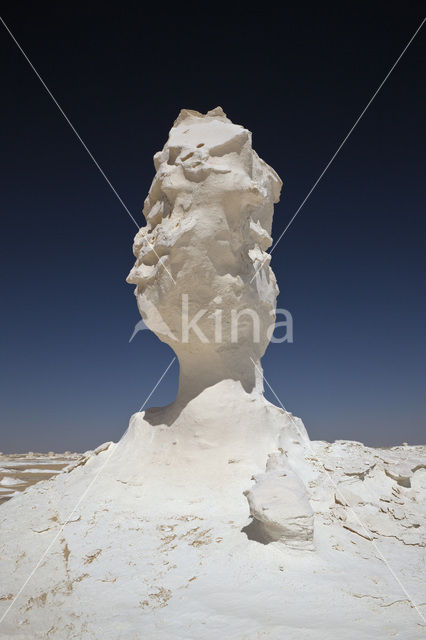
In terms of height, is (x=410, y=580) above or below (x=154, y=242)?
below

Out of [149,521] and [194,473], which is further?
[194,473]

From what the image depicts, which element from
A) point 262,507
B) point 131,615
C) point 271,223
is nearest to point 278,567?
point 262,507

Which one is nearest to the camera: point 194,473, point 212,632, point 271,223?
point 212,632

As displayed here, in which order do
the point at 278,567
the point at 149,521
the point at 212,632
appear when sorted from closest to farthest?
the point at 212,632 → the point at 278,567 → the point at 149,521

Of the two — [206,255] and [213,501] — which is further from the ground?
[206,255]

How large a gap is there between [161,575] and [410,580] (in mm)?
2055

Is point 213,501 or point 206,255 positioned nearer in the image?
point 213,501

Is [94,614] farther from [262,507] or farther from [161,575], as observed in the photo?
[262,507]

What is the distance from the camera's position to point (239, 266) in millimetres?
5586

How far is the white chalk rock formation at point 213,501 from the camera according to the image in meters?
2.79

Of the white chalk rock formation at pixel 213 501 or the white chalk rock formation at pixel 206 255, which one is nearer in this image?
the white chalk rock formation at pixel 213 501

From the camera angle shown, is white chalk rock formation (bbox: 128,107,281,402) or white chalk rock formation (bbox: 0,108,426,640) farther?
white chalk rock formation (bbox: 128,107,281,402)

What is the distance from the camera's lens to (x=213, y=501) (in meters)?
4.53

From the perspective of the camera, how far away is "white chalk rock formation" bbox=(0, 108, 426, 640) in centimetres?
279
